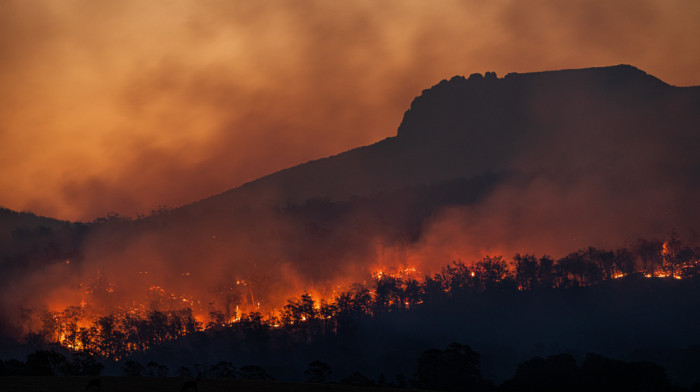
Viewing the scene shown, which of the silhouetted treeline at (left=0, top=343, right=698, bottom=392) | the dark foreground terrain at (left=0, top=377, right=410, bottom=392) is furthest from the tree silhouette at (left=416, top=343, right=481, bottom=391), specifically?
the dark foreground terrain at (left=0, top=377, right=410, bottom=392)

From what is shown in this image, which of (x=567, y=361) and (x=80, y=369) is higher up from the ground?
(x=80, y=369)

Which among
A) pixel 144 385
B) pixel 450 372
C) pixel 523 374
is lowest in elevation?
pixel 523 374

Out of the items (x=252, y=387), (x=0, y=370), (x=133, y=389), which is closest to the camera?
(x=133, y=389)

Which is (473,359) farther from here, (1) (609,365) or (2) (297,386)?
(2) (297,386)

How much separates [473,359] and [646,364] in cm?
4575

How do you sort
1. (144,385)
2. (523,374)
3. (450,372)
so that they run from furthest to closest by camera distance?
(450,372)
(523,374)
(144,385)

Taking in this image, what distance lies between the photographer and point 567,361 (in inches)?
6949

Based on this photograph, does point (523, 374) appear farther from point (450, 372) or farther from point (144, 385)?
Result: point (144, 385)

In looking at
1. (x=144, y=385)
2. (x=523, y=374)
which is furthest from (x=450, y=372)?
(x=144, y=385)

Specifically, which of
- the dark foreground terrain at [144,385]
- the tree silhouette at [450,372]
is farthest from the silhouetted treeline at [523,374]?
the dark foreground terrain at [144,385]

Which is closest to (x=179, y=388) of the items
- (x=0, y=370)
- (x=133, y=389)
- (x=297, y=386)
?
(x=133, y=389)

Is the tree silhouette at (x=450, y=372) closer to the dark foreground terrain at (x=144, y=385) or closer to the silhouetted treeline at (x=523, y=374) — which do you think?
the silhouetted treeline at (x=523, y=374)

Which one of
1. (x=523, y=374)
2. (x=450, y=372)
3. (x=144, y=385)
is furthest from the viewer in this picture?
(x=450, y=372)

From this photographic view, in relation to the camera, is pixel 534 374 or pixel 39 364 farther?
pixel 534 374
